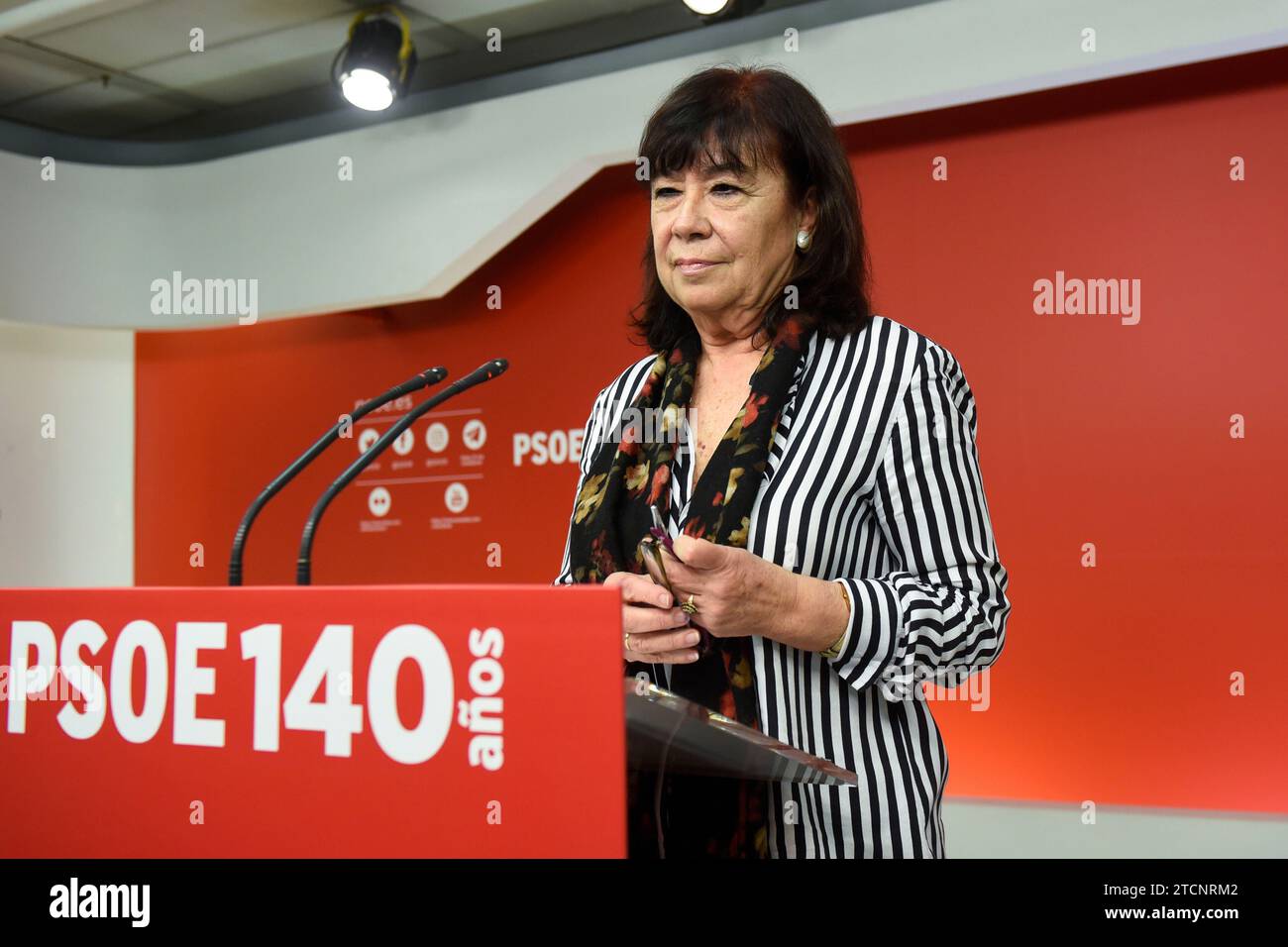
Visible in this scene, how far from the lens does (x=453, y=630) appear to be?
0.76m

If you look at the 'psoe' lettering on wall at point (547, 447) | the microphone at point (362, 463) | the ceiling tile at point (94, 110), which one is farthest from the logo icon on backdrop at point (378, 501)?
the microphone at point (362, 463)

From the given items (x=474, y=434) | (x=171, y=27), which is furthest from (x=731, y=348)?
(x=171, y=27)

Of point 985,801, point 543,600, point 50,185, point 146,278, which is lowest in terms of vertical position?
point 985,801

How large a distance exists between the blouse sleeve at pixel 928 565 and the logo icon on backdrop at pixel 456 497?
126 inches

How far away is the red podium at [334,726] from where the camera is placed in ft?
2.38

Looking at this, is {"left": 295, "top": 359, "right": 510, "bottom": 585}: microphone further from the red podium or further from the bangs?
the red podium

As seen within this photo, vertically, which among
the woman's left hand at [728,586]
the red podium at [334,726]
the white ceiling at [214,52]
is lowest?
the red podium at [334,726]

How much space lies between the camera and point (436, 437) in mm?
4289

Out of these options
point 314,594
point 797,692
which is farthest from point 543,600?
point 797,692

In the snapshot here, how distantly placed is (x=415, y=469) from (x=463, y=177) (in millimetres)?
1121

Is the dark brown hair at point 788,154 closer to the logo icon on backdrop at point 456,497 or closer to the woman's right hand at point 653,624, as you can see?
the woman's right hand at point 653,624

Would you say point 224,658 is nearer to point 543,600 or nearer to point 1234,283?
point 543,600

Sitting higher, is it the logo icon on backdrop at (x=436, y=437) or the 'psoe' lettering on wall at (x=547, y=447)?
the logo icon on backdrop at (x=436, y=437)
